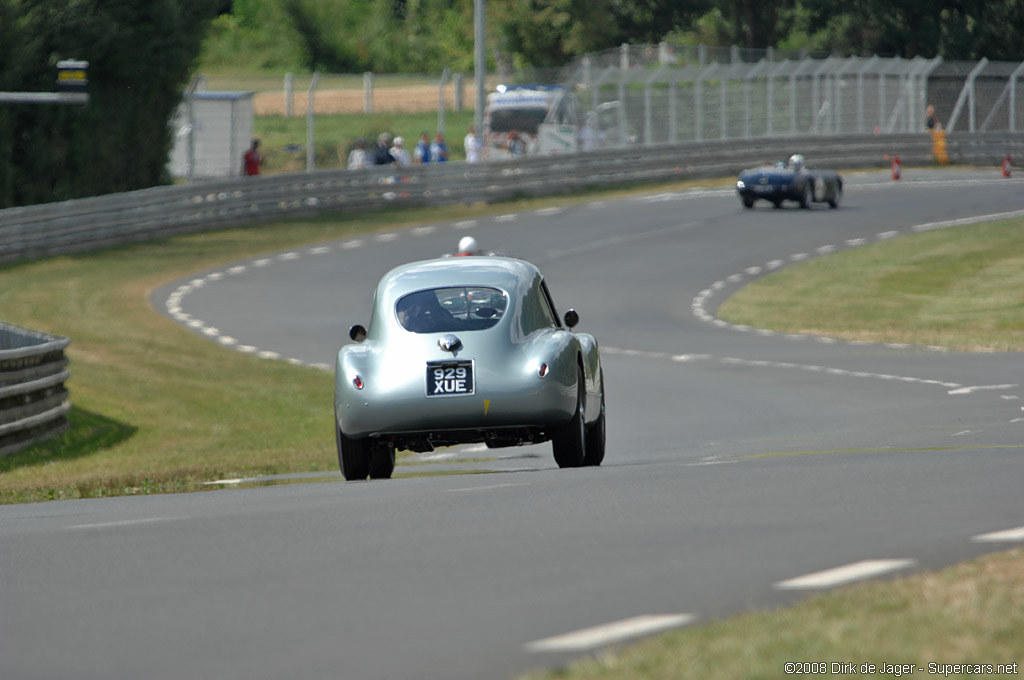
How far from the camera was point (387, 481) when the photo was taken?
10.6 m

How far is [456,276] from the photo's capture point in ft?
37.1

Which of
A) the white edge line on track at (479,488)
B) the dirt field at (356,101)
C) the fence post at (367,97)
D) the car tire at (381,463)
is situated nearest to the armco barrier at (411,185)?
the fence post at (367,97)

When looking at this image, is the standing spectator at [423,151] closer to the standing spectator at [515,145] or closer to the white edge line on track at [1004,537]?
the standing spectator at [515,145]

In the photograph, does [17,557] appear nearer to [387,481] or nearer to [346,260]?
[387,481]

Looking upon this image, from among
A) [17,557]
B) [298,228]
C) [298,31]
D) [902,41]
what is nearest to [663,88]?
[298,228]

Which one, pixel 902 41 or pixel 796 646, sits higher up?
pixel 902 41

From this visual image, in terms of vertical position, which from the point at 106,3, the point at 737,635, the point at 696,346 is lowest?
the point at 696,346

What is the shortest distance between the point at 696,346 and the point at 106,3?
869 inches

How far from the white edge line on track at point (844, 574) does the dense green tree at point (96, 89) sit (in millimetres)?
31909

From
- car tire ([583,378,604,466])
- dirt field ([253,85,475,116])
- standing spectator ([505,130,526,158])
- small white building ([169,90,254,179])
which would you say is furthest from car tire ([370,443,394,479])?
dirt field ([253,85,475,116])

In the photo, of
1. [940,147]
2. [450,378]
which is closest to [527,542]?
[450,378]

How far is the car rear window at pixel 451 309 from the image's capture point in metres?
10.9

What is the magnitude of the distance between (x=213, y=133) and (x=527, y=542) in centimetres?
3868

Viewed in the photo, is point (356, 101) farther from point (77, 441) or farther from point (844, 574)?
point (844, 574)
